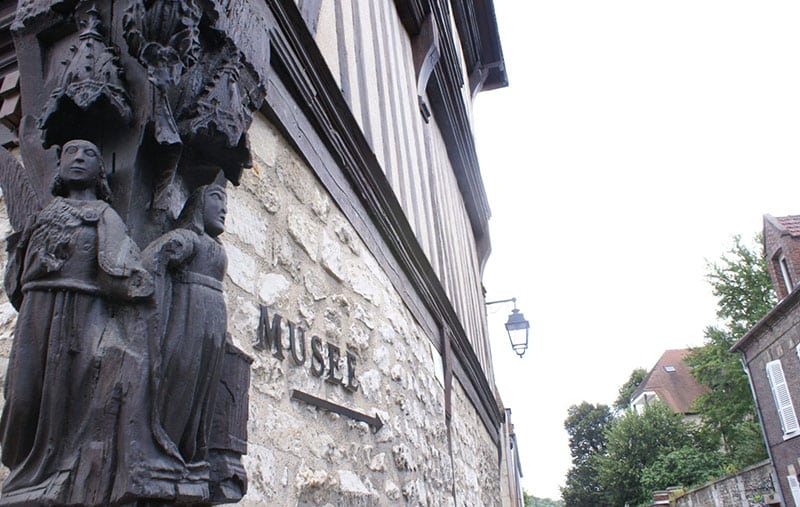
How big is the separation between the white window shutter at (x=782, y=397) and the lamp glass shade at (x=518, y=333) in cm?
966

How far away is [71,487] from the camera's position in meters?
1.11

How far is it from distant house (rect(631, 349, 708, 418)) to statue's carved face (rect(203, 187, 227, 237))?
4130cm

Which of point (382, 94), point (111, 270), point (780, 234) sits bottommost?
point (111, 270)

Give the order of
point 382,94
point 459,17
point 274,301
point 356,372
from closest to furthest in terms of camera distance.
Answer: point 274,301 → point 356,372 → point 382,94 → point 459,17

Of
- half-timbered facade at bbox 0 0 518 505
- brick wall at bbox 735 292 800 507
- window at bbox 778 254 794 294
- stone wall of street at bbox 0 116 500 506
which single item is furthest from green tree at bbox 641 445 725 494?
stone wall of street at bbox 0 116 500 506

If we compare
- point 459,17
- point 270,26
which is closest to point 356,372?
point 270,26

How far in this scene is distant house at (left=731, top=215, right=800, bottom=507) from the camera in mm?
15727

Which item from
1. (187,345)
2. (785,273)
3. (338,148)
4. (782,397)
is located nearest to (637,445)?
(782,397)

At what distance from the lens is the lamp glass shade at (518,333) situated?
1095cm

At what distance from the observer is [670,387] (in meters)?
40.9

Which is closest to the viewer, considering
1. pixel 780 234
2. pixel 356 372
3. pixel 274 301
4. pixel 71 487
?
pixel 71 487

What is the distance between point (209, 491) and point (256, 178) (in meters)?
1.27

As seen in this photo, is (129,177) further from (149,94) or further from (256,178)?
(256,178)

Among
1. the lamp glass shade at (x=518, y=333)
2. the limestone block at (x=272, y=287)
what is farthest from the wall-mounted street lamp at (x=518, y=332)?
the limestone block at (x=272, y=287)
